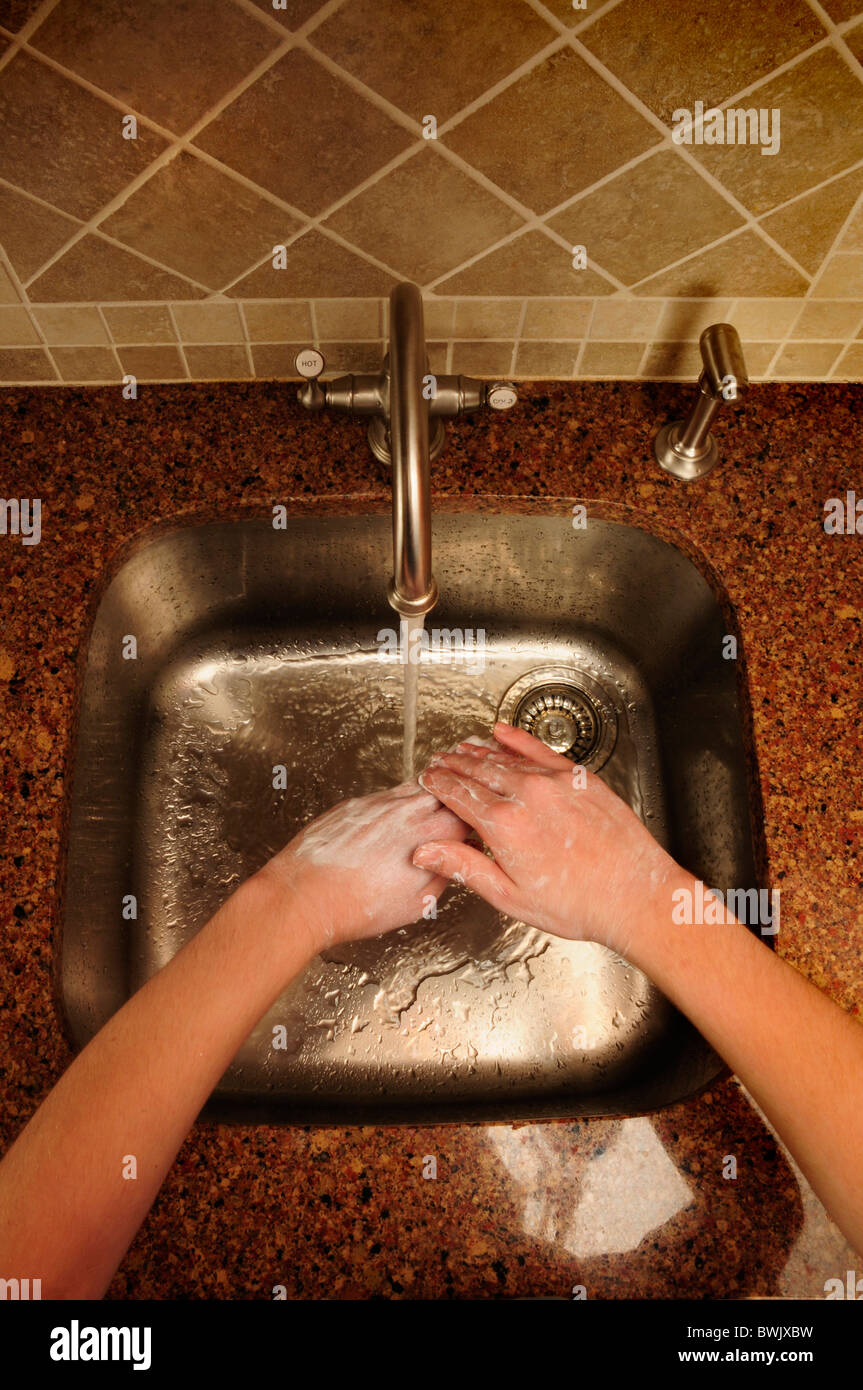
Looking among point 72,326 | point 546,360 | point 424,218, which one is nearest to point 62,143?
point 72,326

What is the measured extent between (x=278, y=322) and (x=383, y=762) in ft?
1.80

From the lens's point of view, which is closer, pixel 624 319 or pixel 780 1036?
pixel 780 1036

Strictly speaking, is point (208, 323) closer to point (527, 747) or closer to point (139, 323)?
point (139, 323)

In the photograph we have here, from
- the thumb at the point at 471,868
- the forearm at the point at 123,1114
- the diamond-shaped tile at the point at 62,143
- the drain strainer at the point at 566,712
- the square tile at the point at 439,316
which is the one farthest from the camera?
the drain strainer at the point at 566,712

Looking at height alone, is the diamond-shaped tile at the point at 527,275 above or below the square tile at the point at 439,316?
below

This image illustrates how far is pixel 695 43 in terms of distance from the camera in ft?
2.27

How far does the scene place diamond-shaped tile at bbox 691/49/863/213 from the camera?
714mm

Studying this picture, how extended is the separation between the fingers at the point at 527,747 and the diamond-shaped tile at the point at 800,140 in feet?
1.88

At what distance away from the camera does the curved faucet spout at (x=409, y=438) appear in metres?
0.68

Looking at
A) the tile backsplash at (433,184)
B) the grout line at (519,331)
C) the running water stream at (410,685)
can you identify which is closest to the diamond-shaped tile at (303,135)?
the tile backsplash at (433,184)

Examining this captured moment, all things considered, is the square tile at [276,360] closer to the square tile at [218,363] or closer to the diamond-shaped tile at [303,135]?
the square tile at [218,363]

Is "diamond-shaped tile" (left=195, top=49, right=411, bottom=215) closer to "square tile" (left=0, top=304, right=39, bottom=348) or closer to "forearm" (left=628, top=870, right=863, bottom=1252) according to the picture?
"square tile" (left=0, top=304, right=39, bottom=348)

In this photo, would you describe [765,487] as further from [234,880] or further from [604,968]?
[234,880]

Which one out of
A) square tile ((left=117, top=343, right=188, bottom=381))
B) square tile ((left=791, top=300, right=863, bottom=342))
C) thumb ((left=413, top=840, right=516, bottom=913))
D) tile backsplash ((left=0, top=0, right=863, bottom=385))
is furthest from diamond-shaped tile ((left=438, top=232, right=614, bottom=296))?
thumb ((left=413, top=840, right=516, bottom=913))
